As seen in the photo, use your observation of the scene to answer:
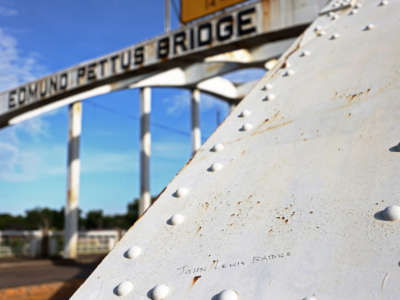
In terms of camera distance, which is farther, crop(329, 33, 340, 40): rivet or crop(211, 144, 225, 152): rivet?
crop(329, 33, 340, 40): rivet

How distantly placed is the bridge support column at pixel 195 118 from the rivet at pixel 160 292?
34.9 ft

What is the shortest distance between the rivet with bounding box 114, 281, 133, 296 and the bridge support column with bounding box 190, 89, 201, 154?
10571mm

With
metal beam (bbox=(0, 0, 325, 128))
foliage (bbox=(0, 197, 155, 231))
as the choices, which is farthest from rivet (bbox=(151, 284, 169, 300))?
foliage (bbox=(0, 197, 155, 231))

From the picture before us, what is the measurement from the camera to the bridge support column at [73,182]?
9.90m

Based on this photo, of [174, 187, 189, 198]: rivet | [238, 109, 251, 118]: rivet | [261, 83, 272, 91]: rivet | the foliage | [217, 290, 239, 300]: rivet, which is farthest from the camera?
the foliage

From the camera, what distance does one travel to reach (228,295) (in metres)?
0.90

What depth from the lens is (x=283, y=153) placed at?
141 cm

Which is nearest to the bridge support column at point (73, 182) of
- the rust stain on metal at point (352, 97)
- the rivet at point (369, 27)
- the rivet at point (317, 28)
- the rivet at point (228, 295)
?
the rivet at point (317, 28)

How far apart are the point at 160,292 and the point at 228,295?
21 cm

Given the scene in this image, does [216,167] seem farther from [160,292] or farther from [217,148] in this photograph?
[160,292]

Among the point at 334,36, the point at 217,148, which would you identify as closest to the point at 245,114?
the point at 217,148

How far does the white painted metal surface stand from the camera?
900 millimetres

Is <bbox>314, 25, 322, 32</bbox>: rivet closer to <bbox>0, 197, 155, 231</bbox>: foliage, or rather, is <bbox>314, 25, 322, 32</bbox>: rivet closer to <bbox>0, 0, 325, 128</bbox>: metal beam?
<bbox>0, 0, 325, 128</bbox>: metal beam

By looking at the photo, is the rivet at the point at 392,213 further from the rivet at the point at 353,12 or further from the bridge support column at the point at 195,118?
the bridge support column at the point at 195,118
